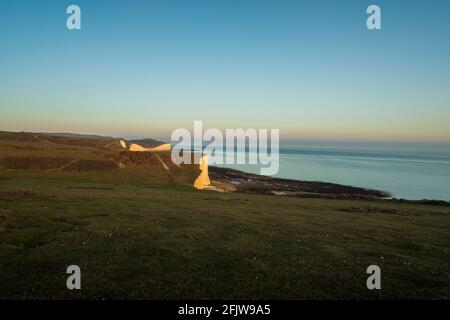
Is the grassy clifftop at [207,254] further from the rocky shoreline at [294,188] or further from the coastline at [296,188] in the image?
the rocky shoreline at [294,188]

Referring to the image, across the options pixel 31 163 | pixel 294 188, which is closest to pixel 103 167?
pixel 31 163

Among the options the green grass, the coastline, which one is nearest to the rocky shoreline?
the coastline

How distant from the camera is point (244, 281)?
1346 centimetres

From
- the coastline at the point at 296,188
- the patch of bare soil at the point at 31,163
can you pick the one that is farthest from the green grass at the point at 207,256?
the patch of bare soil at the point at 31,163

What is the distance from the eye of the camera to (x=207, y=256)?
16359 millimetres

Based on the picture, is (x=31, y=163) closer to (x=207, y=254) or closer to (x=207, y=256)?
(x=207, y=254)

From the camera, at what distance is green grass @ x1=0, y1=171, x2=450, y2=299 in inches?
499

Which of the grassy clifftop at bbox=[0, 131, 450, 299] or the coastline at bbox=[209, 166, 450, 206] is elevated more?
the grassy clifftop at bbox=[0, 131, 450, 299]

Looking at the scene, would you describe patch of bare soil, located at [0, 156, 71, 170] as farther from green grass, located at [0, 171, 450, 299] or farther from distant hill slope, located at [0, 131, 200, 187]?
green grass, located at [0, 171, 450, 299]

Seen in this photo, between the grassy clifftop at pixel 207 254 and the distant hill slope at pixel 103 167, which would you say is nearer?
the grassy clifftop at pixel 207 254

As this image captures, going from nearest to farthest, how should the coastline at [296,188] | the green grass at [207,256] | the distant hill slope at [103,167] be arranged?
the green grass at [207,256] → the distant hill slope at [103,167] → the coastline at [296,188]

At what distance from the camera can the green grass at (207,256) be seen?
12.7 metres
